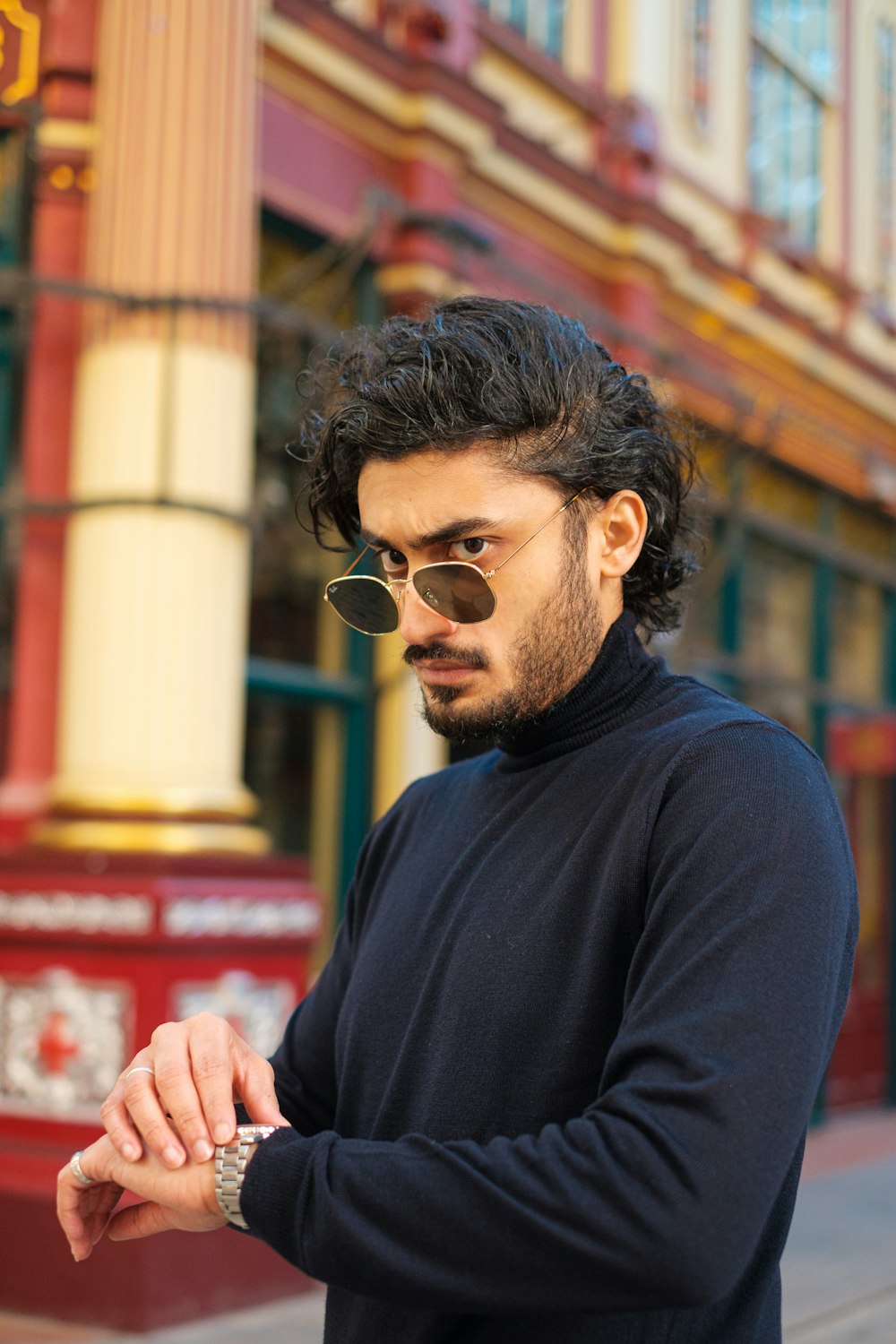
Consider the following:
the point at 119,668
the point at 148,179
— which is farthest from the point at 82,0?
the point at 119,668

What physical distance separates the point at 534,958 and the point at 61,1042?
3.98 m

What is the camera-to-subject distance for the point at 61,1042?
5227 millimetres

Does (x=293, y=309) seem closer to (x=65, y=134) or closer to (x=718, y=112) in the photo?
(x=65, y=134)

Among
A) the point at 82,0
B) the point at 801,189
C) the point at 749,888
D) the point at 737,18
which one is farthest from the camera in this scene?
the point at 801,189

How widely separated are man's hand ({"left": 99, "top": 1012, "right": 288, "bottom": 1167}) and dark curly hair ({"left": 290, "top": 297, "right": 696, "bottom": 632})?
2.16ft

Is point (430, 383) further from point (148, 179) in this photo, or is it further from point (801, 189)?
point (801, 189)

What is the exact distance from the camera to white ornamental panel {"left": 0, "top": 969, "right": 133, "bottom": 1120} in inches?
204

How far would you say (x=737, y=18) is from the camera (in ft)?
33.1

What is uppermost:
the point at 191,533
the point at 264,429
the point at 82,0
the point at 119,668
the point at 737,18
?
the point at 737,18

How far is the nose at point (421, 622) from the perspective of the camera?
1.74 meters

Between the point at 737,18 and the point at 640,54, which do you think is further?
the point at 737,18

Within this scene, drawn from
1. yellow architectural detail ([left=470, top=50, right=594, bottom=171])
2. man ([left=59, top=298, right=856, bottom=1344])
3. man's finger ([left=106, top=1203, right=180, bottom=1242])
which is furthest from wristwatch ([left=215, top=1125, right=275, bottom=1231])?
yellow architectural detail ([left=470, top=50, right=594, bottom=171])

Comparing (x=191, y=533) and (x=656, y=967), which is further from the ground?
(x=191, y=533)

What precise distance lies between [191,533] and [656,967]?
4.41 meters
